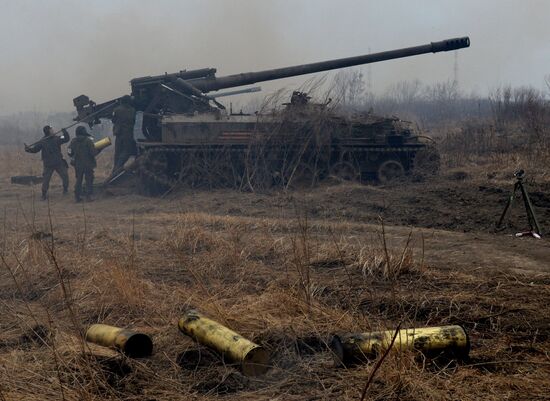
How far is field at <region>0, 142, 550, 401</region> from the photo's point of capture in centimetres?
350

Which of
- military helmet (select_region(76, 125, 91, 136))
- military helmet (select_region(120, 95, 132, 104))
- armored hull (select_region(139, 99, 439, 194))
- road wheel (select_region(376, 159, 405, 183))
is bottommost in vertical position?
road wheel (select_region(376, 159, 405, 183))

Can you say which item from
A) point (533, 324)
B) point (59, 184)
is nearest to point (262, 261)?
point (533, 324)

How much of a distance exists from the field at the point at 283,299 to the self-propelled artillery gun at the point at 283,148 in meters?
3.74

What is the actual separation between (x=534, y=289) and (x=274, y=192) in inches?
338

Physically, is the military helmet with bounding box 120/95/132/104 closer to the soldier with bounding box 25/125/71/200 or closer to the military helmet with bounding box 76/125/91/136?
the military helmet with bounding box 76/125/91/136

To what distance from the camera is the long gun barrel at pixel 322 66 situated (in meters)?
13.3

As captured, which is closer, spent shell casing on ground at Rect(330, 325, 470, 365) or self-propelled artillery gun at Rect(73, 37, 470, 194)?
spent shell casing on ground at Rect(330, 325, 470, 365)

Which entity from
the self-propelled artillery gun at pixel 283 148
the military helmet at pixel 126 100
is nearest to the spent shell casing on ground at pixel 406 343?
the self-propelled artillery gun at pixel 283 148

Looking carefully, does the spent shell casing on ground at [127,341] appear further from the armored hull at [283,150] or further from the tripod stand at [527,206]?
the armored hull at [283,150]

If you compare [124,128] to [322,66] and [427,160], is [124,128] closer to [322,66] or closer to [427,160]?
[322,66]

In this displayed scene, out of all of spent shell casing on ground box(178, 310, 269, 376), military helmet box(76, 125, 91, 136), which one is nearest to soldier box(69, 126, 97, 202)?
military helmet box(76, 125, 91, 136)

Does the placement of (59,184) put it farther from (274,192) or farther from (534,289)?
(534,289)

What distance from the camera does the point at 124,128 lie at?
53.4 feet

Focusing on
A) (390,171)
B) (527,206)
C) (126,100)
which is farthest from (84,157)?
(527,206)
